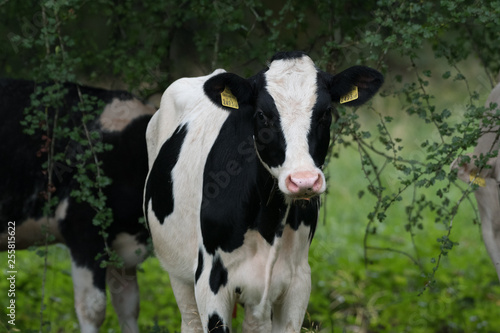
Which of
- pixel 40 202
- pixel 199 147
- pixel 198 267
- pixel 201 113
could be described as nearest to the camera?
pixel 198 267

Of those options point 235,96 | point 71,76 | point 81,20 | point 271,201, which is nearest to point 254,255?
point 271,201

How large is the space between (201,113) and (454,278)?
4074 mm

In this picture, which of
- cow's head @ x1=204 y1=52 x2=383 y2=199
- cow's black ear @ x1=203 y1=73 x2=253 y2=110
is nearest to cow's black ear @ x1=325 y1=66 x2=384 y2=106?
cow's head @ x1=204 y1=52 x2=383 y2=199

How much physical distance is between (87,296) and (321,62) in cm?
217

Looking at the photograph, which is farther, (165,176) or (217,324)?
(165,176)

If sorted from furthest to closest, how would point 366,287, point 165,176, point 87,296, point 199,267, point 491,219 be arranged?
1. point 366,287
2. point 87,296
3. point 491,219
4. point 165,176
5. point 199,267

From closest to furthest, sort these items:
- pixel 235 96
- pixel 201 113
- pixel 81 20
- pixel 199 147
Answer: pixel 235 96 → pixel 199 147 → pixel 201 113 → pixel 81 20

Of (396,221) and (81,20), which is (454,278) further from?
(81,20)

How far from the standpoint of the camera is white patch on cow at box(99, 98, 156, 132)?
213 inches

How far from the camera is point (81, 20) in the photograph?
5785mm

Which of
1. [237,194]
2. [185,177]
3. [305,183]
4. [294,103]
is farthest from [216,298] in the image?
[294,103]

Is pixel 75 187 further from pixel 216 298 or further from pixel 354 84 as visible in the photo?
pixel 354 84

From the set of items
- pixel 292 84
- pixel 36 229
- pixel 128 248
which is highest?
pixel 292 84

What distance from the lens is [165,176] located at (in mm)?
4414
